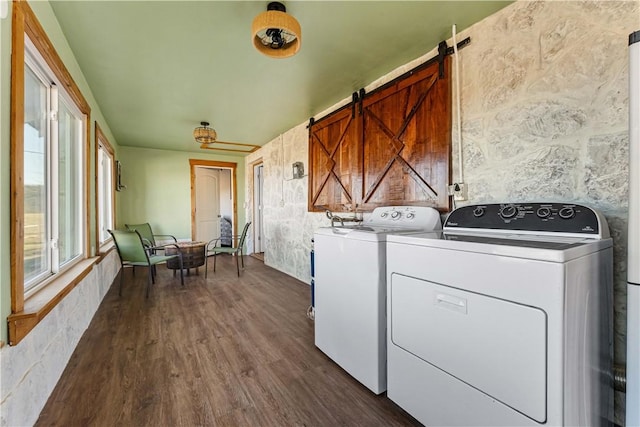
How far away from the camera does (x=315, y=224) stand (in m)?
3.73

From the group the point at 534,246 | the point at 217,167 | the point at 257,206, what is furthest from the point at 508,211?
the point at 217,167

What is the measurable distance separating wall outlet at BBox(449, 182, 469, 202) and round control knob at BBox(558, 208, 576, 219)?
0.61 metres

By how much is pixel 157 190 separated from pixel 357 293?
17.9ft

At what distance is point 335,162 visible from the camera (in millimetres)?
3256

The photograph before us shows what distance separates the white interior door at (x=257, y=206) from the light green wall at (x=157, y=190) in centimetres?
112

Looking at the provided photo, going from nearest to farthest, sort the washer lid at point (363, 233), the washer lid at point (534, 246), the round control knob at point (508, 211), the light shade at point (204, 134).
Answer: the washer lid at point (534, 246)
the round control knob at point (508, 211)
the washer lid at point (363, 233)
the light shade at point (204, 134)

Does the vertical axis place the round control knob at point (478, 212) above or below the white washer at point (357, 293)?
above

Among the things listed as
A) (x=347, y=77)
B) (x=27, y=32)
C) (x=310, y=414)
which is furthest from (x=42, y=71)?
(x=310, y=414)

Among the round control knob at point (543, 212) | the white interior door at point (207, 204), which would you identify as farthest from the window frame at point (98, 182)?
the round control knob at point (543, 212)

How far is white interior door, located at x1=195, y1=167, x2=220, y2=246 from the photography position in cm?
630

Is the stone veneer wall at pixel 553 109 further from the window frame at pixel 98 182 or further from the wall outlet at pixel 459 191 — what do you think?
the window frame at pixel 98 182

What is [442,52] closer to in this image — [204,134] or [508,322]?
[508,322]

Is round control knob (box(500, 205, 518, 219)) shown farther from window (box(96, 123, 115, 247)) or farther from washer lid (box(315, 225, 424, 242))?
window (box(96, 123, 115, 247))

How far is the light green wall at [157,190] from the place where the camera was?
5.46 meters
